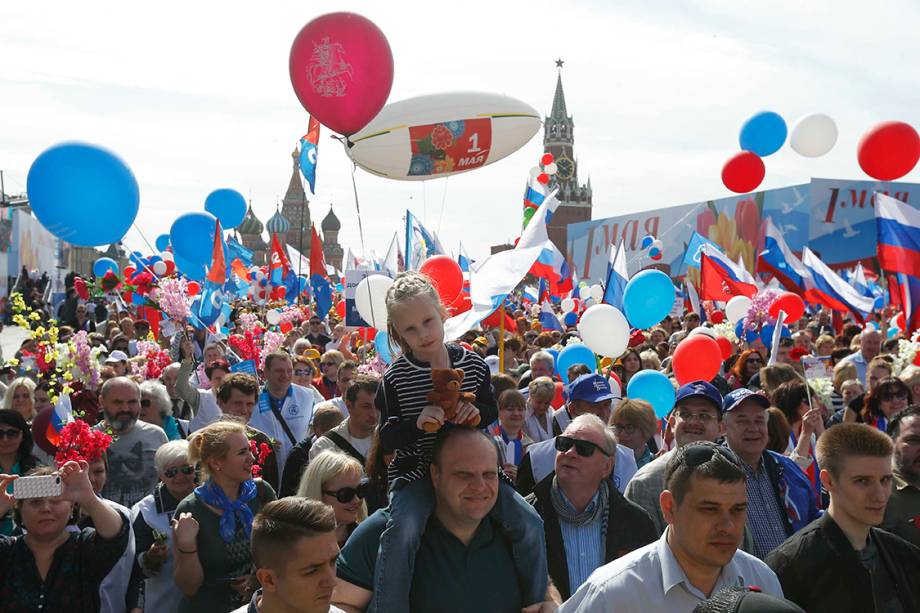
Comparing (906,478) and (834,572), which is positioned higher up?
(906,478)

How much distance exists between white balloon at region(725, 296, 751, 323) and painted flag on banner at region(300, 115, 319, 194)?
618cm

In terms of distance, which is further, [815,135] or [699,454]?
[815,135]

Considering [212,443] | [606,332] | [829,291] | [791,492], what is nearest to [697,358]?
[606,332]

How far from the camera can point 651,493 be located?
14.8 feet

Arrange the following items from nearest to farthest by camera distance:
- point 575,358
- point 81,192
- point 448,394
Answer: point 448,394 < point 81,192 < point 575,358

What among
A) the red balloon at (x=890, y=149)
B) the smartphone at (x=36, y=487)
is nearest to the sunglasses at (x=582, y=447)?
the smartphone at (x=36, y=487)

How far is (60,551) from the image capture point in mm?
4250

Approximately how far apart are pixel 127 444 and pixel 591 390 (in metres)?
2.92

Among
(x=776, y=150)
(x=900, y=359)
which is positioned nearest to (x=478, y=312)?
(x=900, y=359)

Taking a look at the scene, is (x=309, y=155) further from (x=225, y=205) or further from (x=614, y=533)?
(x=614, y=533)

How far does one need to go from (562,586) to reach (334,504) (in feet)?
3.58

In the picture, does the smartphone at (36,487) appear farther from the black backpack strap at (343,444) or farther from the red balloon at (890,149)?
the red balloon at (890,149)

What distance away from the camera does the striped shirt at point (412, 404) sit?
3270 mm

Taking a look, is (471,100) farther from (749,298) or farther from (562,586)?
(749,298)
